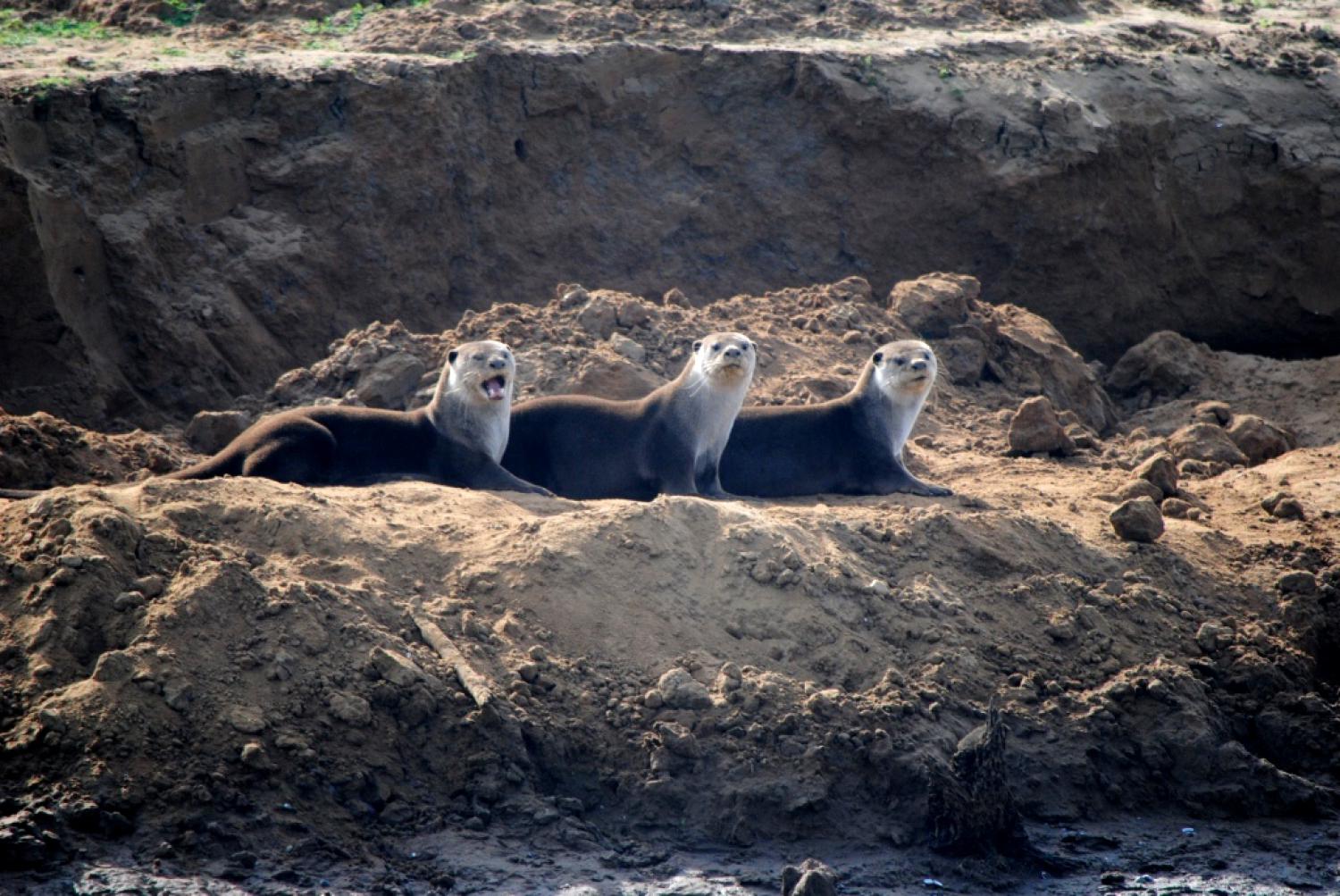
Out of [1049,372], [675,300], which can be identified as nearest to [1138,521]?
[1049,372]

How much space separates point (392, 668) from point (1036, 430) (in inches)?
221


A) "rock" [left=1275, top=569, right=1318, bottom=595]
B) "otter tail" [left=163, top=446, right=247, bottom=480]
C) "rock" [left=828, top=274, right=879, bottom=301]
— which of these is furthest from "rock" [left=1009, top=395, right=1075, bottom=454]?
"otter tail" [left=163, top=446, right=247, bottom=480]

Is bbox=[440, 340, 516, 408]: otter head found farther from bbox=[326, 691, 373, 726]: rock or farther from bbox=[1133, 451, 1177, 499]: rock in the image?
bbox=[1133, 451, 1177, 499]: rock

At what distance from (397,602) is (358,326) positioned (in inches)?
258

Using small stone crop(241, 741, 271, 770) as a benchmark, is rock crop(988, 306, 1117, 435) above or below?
below

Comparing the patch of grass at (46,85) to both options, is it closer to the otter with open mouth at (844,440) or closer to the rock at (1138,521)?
the otter with open mouth at (844,440)

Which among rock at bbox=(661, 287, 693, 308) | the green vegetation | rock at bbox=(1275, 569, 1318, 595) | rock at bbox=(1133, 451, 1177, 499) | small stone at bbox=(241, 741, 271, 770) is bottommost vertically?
rock at bbox=(1275, 569, 1318, 595)

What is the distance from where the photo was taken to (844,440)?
33.4ft

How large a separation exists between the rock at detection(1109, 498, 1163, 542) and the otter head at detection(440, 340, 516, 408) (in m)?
3.69

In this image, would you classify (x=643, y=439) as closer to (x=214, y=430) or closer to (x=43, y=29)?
(x=214, y=430)

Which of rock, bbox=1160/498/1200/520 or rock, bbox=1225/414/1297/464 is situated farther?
rock, bbox=1225/414/1297/464

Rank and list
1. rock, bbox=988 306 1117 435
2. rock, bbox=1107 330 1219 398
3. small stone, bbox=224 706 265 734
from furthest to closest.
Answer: rock, bbox=1107 330 1219 398
rock, bbox=988 306 1117 435
small stone, bbox=224 706 265 734

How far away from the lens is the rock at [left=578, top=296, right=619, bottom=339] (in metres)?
11.3

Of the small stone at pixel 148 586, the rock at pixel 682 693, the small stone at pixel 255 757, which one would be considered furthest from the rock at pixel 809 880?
the small stone at pixel 148 586
